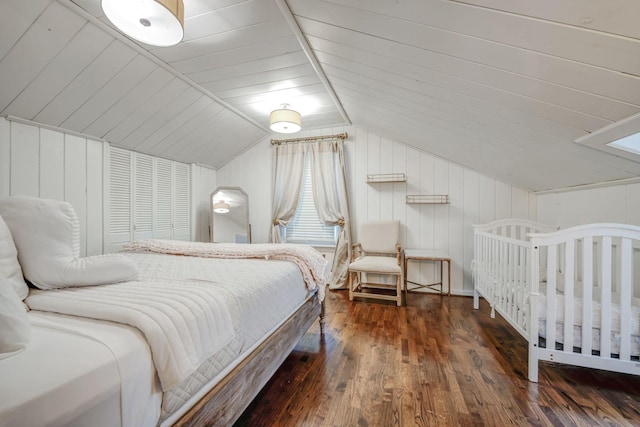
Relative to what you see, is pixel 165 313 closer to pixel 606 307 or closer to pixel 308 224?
pixel 606 307

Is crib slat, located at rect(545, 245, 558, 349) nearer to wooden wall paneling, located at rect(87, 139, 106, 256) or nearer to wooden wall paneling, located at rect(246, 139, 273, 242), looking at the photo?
wooden wall paneling, located at rect(246, 139, 273, 242)

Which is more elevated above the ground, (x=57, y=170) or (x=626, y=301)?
(x=57, y=170)

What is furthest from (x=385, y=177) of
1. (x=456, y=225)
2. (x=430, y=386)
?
(x=430, y=386)

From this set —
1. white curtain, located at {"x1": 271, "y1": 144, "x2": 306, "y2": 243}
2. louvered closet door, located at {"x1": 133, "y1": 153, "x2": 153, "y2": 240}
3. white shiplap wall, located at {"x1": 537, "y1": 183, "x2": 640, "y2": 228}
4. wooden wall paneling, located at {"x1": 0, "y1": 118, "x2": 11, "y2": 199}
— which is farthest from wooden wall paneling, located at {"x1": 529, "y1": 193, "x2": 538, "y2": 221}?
wooden wall paneling, located at {"x1": 0, "y1": 118, "x2": 11, "y2": 199}

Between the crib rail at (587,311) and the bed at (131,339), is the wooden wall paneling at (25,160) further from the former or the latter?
the crib rail at (587,311)

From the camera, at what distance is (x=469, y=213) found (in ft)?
11.4

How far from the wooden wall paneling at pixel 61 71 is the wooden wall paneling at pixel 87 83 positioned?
30mm

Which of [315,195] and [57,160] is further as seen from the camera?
[315,195]

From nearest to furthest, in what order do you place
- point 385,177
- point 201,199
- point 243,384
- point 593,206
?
1. point 243,384
2. point 593,206
3. point 385,177
4. point 201,199

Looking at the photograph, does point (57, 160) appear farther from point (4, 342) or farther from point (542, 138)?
point (542, 138)

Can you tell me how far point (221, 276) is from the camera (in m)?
1.46

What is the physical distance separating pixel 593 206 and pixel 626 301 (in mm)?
1176

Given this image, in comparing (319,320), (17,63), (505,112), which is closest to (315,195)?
(319,320)

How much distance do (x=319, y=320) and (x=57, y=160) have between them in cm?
281
